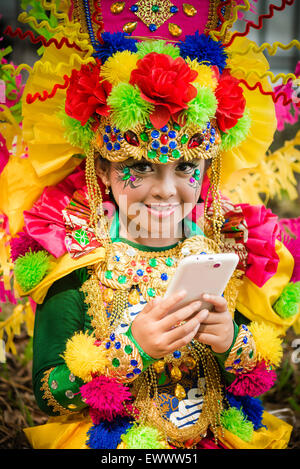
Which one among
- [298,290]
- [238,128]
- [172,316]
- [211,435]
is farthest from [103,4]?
[211,435]

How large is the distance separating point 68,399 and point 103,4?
99cm

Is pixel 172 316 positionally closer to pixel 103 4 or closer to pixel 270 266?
pixel 270 266

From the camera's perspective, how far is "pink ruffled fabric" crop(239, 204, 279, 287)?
1.43 metres

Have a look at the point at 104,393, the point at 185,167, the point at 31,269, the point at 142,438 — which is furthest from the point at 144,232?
the point at 142,438

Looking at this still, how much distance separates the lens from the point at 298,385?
241 centimetres

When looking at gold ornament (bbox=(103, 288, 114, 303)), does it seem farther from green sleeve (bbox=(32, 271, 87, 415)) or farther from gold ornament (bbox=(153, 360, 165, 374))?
gold ornament (bbox=(153, 360, 165, 374))

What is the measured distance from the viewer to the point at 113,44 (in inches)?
50.0

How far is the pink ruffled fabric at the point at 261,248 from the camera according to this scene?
1.43 metres

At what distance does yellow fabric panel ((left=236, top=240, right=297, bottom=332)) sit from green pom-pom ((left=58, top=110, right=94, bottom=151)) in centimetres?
59

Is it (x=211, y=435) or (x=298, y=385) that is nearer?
(x=211, y=435)

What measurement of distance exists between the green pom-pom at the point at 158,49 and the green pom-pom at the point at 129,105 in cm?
10

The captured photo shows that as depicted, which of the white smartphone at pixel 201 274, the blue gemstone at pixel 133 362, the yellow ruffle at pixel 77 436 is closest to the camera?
the white smartphone at pixel 201 274

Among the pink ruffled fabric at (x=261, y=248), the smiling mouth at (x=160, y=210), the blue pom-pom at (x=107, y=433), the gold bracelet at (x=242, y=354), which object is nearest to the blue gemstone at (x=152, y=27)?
the smiling mouth at (x=160, y=210)

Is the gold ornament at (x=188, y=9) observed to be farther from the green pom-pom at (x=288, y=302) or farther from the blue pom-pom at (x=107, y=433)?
the blue pom-pom at (x=107, y=433)
